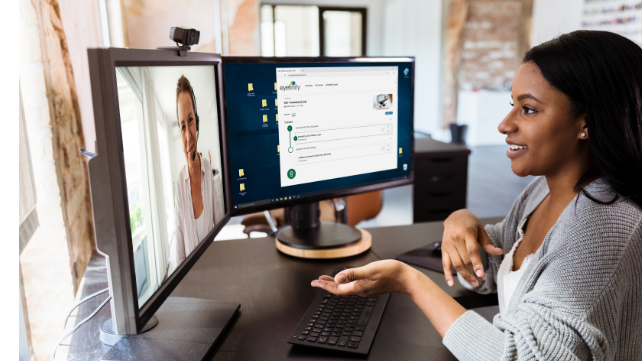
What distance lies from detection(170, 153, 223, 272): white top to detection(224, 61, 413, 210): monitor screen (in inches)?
6.8

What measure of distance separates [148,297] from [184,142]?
0.26 m

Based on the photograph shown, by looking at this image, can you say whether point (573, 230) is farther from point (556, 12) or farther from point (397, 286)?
point (556, 12)

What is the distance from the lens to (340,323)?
89 cm

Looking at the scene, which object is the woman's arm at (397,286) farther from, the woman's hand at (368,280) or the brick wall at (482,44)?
the brick wall at (482,44)

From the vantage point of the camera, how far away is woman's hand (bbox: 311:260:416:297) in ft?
2.60

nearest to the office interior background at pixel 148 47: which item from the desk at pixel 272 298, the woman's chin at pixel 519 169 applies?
the desk at pixel 272 298

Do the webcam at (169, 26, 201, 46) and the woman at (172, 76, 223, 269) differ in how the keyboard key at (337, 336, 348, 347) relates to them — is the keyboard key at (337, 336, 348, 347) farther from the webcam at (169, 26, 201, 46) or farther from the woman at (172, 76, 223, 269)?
the webcam at (169, 26, 201, 46)

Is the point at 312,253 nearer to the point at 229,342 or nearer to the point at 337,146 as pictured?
the point at 337,146

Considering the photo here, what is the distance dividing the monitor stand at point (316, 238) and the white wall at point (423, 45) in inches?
255

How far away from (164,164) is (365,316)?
0.48 meters

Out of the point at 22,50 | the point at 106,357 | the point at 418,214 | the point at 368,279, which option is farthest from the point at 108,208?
the point at 418,214

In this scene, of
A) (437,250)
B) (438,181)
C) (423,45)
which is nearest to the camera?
(437,250)

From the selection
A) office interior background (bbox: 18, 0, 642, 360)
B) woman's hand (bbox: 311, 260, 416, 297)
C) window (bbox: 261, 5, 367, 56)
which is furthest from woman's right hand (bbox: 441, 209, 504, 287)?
window (bbox: 261, 5, 367, 56)

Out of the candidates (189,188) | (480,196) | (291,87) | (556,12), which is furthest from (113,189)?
(556,12)
